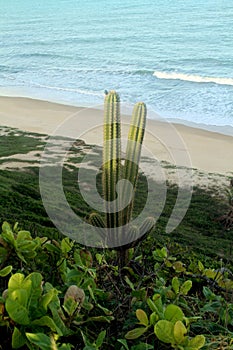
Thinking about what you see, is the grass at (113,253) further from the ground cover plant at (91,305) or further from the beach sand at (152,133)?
the beach sand at (152,133)

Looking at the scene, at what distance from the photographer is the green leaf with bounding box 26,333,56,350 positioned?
0.89 meters

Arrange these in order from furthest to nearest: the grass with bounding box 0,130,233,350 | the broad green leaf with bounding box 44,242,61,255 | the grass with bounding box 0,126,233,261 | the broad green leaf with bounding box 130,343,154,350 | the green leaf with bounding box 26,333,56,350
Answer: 1. the grass with bounding box 0,126,233,261
2. the broad green leaf with bounding box 44,242,61,255
3. the grass with bounding box 0,130,233,350
4. the broad green leaf with bounding box 130,343,154,350
5. the green leaf with bounding box 26,333,56,350

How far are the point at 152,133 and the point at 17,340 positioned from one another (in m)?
14.8

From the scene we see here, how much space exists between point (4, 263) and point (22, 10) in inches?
2547

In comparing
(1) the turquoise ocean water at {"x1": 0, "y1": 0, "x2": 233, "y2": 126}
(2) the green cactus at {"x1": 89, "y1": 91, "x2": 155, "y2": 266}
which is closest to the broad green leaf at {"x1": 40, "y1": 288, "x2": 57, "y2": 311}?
(2) the green cactus at {"x1": 89, "y1": 91, "x2": 155, "y2": 266}

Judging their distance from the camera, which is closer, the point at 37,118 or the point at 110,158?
the point at 110,158

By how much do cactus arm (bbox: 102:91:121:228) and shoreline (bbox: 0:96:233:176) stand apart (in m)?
7.84

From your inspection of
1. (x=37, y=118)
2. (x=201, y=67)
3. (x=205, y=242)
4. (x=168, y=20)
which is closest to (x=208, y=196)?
(x=205, y=242)

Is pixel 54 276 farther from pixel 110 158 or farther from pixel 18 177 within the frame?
pixel 18 177

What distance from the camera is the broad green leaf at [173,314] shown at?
1.01 metres

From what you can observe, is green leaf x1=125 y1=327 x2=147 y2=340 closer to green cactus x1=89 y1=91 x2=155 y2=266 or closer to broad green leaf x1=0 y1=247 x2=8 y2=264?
broad green leaf x1=0 y1=247 x2=8 y2=264

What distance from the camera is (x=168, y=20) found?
4597 centimetres

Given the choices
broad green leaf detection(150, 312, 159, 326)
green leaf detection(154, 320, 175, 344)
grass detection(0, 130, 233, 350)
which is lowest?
grass detection(0, 130, 233, 350)

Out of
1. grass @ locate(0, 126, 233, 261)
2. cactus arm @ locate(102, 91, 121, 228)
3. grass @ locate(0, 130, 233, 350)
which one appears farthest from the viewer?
grass @ locate(0, 126, 233, 261)
